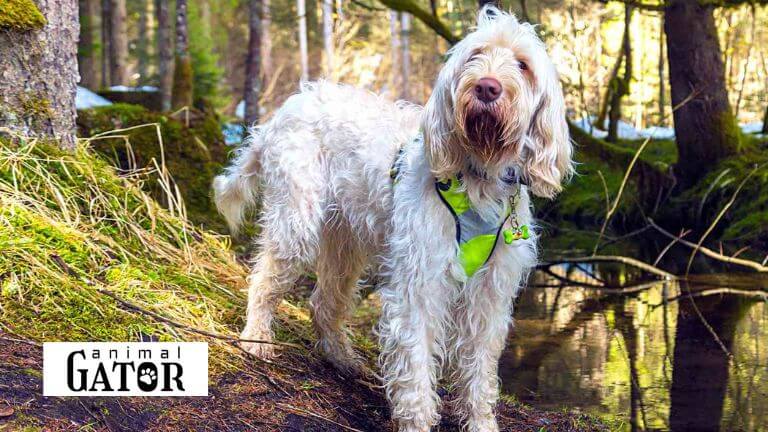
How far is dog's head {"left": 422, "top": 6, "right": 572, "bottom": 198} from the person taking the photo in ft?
12.7

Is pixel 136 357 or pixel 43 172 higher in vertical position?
pixel 43 172

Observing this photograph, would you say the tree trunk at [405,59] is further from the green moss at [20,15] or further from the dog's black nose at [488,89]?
the dog's black nose at [488,89]

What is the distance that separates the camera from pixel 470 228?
4.29m

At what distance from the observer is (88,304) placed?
4.65 meters

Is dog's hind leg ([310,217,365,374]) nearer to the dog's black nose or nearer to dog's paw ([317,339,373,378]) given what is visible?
dog's paw ([317,339,373,378])

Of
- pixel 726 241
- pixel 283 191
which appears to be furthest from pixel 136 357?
pixel 726 241

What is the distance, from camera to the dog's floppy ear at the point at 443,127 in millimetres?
4016

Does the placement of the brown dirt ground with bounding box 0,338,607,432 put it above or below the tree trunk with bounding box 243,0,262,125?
below

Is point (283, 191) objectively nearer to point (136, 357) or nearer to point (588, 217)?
point (136, 357)

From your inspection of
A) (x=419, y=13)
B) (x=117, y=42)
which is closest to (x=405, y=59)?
(x=117, y=42)

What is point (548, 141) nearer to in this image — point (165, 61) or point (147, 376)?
point (147, 376)

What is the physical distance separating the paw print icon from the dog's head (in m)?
1.64

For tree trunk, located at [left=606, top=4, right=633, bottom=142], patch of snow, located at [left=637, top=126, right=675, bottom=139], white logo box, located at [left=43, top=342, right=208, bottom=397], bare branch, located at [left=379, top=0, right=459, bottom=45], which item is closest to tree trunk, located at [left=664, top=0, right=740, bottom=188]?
bare branch, located at [left=379, top=0, right=459, bottom=45]

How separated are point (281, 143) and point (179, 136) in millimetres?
3636
